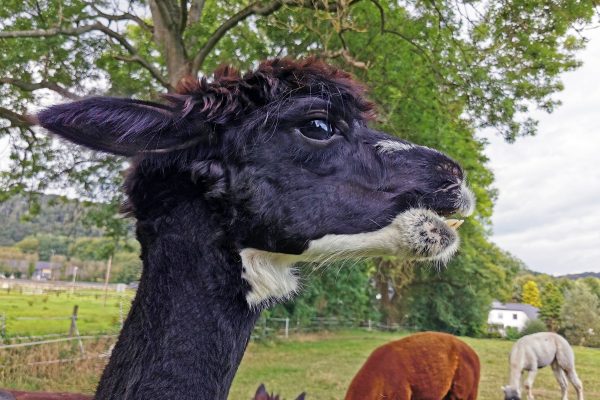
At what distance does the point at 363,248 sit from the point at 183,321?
69 cm

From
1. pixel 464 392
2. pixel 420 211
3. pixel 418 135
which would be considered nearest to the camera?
pixel 420 211

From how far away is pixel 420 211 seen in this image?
183 cm

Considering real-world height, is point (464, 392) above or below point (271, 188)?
below

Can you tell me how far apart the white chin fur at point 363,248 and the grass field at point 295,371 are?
3.20 m

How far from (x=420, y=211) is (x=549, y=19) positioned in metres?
8.63

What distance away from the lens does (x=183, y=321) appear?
5.41 feet

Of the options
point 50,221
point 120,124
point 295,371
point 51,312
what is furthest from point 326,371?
point 120,124

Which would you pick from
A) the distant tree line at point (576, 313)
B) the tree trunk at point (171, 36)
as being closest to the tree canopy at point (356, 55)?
the tree trunk at point (171, 36)

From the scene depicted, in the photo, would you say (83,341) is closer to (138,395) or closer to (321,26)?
(321,26)

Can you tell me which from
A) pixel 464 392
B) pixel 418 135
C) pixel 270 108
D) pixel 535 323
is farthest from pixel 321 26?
pixel 535 323

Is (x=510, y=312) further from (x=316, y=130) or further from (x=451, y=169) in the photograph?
(x=316, y=130)

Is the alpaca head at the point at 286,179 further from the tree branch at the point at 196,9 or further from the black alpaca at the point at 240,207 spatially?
the tree branch at the point at 196,9

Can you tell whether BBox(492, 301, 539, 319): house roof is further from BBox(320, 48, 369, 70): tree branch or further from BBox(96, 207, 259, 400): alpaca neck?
BBox(96, 207, 259, 400): alpaca neck

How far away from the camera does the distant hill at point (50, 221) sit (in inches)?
430
